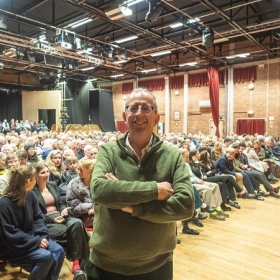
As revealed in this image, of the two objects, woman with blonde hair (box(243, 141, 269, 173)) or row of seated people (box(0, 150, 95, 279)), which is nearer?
row of seated people (box(0, 150, 95, 279))

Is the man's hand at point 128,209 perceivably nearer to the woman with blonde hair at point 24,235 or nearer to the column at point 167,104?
the woman with blonde hair at point 24,235

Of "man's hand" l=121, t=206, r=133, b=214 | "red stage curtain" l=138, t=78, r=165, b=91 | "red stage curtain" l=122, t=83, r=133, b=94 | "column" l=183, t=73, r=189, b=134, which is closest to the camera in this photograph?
"man's hand" l=121, t=206, r=133, b=214

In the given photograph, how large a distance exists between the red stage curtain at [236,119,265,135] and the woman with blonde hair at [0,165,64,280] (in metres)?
12.2

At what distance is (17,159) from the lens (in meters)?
3.76

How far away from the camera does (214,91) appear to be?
44.4ft

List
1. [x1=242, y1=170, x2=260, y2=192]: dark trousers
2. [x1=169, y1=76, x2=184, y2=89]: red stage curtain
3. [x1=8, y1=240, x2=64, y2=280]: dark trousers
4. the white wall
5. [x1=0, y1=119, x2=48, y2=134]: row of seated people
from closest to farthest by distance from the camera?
[x1=8, y1=240, x2=64, y2=280]: dark trousers → [x1=242, y1=170, x2=260, y2=192]: dark trousers → [x1=0, y1=119, x2=48, y2=134]: row of seated people → [x1=169, y1=76, x2=184, y2=89]: red stage curtain → the white wall

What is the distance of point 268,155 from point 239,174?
273 cm

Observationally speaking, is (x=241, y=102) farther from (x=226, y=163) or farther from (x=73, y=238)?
(x=73, y=238)

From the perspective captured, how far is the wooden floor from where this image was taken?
2746 millimetres

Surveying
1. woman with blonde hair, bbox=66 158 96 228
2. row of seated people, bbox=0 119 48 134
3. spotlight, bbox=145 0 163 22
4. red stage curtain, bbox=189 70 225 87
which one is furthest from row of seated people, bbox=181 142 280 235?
row of seated people, bbox=0 119 48 134

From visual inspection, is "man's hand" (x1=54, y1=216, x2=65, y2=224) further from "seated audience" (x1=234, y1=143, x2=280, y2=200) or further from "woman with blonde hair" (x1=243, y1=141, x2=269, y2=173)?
"woman with blonde hair" (x1=243, y1=141, x2=269, y2=173)

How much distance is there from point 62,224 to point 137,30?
26.2ft

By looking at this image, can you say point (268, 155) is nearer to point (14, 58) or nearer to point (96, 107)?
point (14, 58)

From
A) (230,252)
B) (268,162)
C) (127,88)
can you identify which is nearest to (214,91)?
(127,88)
